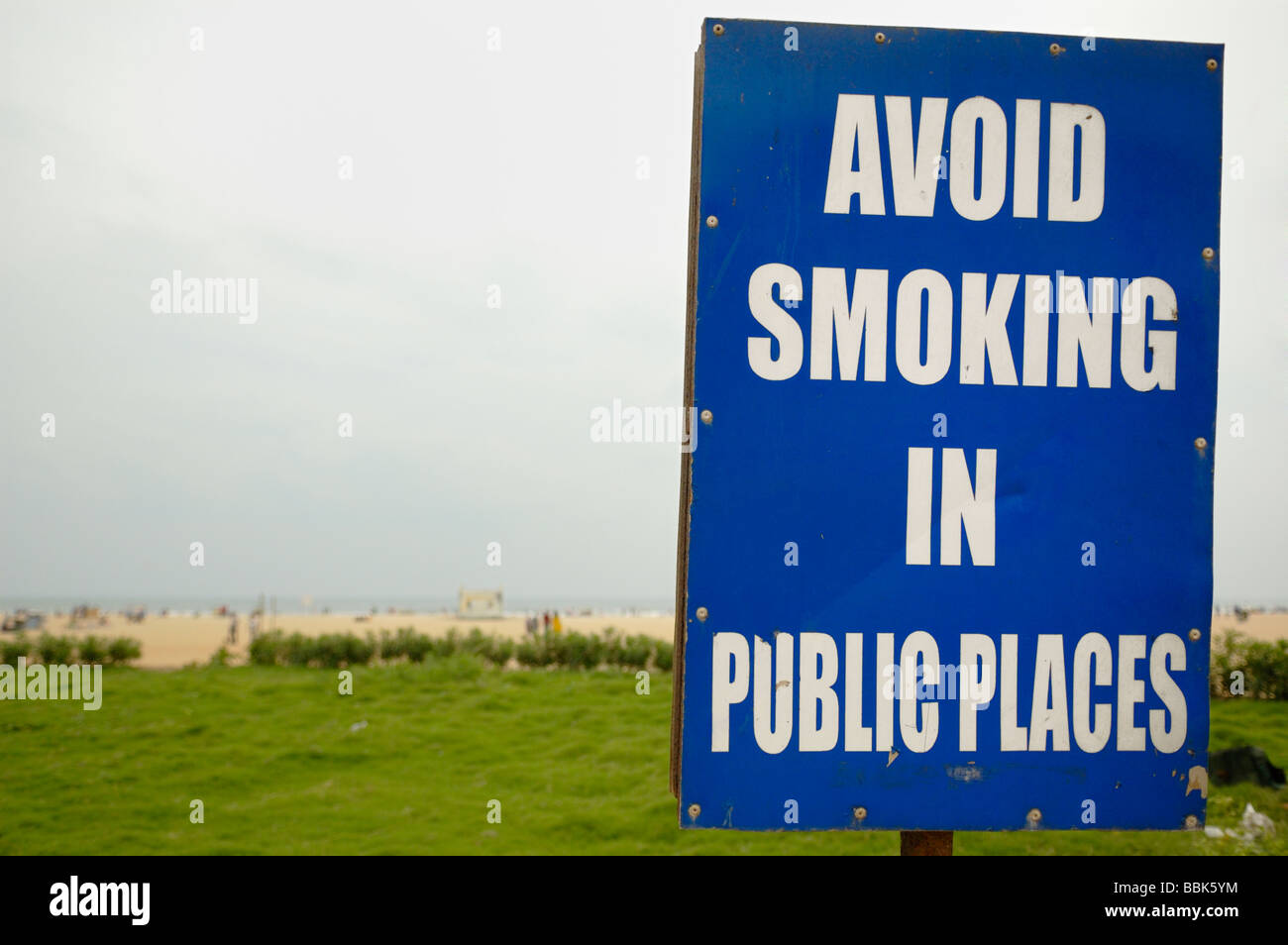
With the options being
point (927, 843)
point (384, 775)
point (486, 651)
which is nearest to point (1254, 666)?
point (384, 775)

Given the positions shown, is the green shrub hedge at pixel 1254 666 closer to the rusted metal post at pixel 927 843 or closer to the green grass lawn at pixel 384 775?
the green grass lawn at pixel 384 775

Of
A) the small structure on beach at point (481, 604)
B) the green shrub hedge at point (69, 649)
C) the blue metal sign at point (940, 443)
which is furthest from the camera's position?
the small structure on beach at point (481, 604)

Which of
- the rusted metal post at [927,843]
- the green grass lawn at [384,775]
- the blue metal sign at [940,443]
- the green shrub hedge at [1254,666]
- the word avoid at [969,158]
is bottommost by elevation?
the green grass lawn at [384,775]

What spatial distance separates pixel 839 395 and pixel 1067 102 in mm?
1132

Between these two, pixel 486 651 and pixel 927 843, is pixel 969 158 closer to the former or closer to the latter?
pixel 927 843

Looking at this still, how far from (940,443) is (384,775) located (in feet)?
34.9

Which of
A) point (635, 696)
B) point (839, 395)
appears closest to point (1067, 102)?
point (839, 395)

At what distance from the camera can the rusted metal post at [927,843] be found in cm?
265

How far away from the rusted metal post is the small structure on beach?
222 ft

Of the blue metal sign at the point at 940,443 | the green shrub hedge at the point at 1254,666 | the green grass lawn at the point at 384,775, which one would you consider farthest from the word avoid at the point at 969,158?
the green shrub hedge at the point at 1254,666

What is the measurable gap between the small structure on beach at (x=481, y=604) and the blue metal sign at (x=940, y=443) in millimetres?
67842

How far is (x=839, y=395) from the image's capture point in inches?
105

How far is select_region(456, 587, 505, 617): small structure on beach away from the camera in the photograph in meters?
72.4

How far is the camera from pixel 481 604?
267ft
